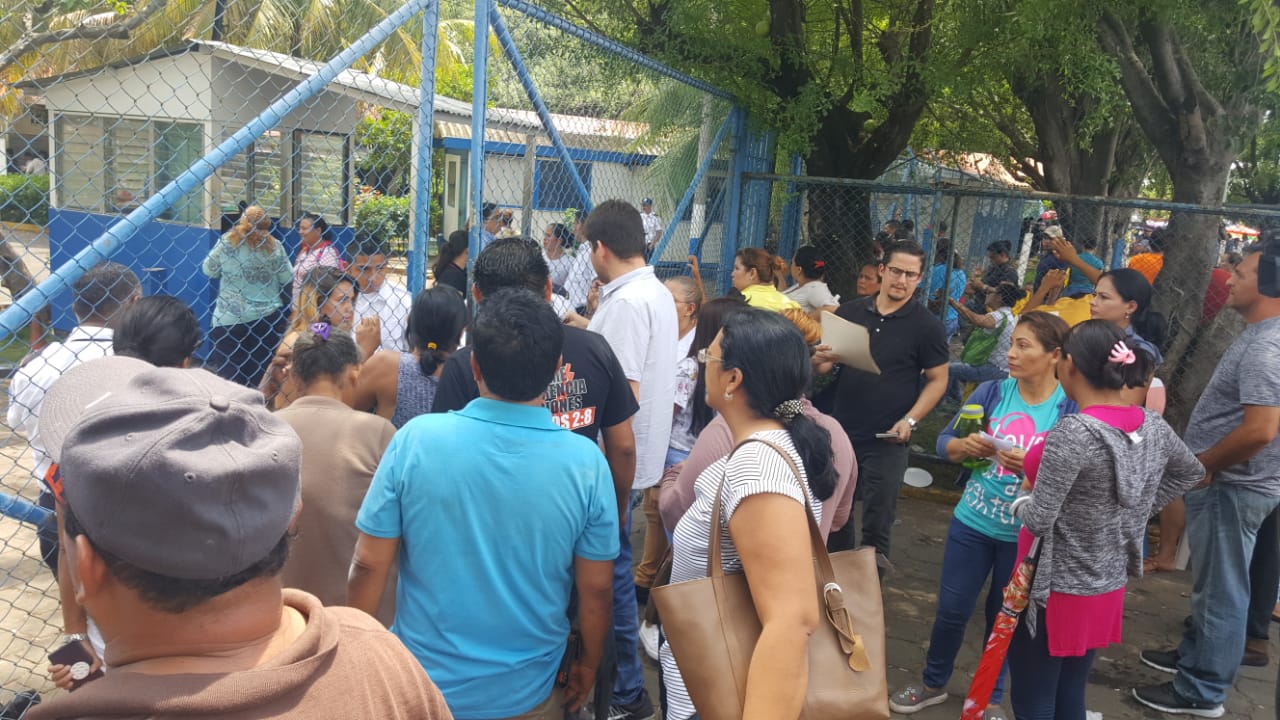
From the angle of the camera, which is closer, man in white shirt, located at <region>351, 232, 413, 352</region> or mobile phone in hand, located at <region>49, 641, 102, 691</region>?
mobile phone in hand, located at <region>49, 641, 102, 691</region>

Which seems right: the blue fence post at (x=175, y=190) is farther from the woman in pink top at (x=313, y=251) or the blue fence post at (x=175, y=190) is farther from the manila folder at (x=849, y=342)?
the woman in pink top at (x=313, y=251)

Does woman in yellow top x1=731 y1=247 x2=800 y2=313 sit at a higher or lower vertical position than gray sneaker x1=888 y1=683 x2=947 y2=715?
higher

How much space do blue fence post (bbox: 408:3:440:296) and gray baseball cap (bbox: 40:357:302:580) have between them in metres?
2.35

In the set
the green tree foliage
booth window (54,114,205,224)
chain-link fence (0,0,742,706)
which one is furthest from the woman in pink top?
the green tree foliage

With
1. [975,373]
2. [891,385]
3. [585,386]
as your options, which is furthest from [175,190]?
[975,373]

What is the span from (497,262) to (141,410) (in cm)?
212

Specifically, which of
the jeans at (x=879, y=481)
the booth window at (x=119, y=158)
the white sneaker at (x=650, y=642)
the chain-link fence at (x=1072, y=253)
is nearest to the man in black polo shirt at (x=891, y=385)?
the jeans at (x=879, y=481)

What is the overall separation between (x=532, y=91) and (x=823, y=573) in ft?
8.84

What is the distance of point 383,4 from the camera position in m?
17.6

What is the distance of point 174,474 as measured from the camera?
103 cm

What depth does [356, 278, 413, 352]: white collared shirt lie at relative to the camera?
491cm

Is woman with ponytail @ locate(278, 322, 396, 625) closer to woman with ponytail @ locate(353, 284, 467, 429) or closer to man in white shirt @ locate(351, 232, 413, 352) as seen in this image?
woman with ponytail @ locate(353, 284, 467, 429)

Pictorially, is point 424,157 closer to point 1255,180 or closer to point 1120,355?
point 1120,355

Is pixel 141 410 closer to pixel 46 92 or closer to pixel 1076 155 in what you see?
pixel 46 92
